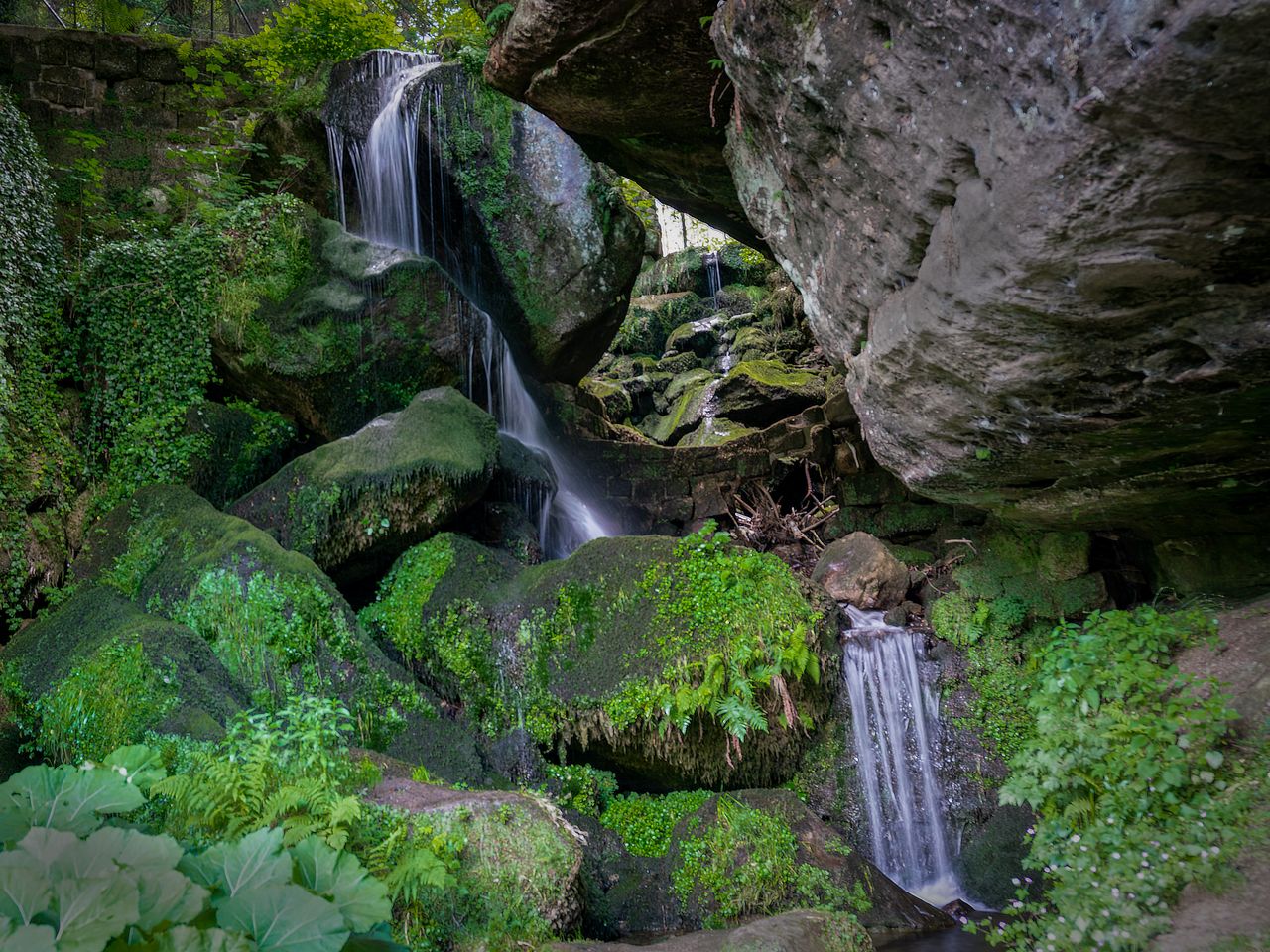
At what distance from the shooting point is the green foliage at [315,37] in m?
11.4

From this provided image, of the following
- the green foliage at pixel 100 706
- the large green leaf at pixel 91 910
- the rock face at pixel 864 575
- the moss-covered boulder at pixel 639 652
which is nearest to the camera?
the large green leaf at pixel 91 910

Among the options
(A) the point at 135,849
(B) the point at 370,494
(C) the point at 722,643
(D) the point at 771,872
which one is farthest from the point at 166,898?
(B) the point at 370,494

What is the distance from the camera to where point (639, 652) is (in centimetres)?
668

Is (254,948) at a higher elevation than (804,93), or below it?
below

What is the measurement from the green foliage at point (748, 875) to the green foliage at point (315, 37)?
11.4m

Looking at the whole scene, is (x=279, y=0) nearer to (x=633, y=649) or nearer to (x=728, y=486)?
(x=728, y=486)

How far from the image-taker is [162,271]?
8445 millimetres

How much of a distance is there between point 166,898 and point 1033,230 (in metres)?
4.01

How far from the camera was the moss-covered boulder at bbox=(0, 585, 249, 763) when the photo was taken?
16.4 ft

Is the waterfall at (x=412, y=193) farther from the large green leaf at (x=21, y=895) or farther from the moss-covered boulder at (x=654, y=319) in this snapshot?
the moss-covered boulder at (x=654, y=319)

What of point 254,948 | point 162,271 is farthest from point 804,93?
point 162,271

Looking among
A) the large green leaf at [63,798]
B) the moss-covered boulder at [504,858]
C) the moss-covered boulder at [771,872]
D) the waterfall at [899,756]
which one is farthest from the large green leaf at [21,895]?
the waterfall at [899,756]

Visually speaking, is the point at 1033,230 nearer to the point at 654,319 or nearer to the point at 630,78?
the point at 630,78

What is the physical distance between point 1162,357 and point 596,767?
523 centimetres
